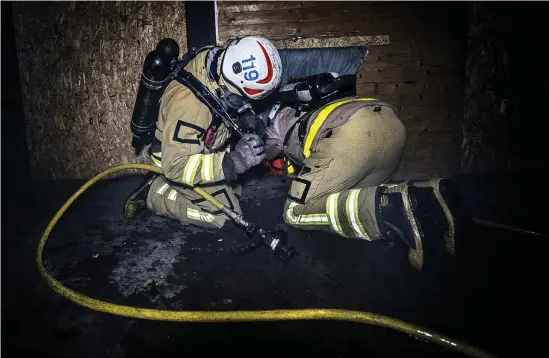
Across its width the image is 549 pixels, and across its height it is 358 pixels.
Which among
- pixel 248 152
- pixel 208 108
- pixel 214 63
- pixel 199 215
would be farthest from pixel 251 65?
pixel 199 215

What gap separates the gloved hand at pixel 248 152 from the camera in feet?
9.59

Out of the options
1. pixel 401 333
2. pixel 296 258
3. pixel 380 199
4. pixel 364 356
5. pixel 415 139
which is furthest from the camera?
pixel 415 139

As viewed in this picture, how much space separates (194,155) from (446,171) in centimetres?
362

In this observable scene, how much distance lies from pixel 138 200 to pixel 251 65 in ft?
6.36

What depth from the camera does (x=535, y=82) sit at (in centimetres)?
455

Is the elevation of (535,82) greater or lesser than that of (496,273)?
greater

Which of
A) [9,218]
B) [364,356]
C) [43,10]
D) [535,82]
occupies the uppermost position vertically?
[43,10]

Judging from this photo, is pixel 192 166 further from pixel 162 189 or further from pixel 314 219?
pixel 314 219

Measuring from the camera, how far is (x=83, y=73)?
4543 mm

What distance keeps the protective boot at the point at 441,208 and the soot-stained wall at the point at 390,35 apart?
2485mm

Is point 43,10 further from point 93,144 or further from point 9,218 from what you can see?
point 9,218

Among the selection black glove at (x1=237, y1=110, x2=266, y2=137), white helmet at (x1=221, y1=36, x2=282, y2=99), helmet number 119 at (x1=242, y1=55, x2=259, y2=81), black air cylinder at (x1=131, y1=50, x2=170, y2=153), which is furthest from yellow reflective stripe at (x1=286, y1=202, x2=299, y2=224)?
black air cylinder at (x1=131, y1=50, x2=170, y2=153)

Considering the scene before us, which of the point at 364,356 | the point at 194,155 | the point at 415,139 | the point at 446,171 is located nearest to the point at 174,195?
the point at 194,155

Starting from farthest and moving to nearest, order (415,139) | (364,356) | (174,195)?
(415,139), (174,195), (364,356)
